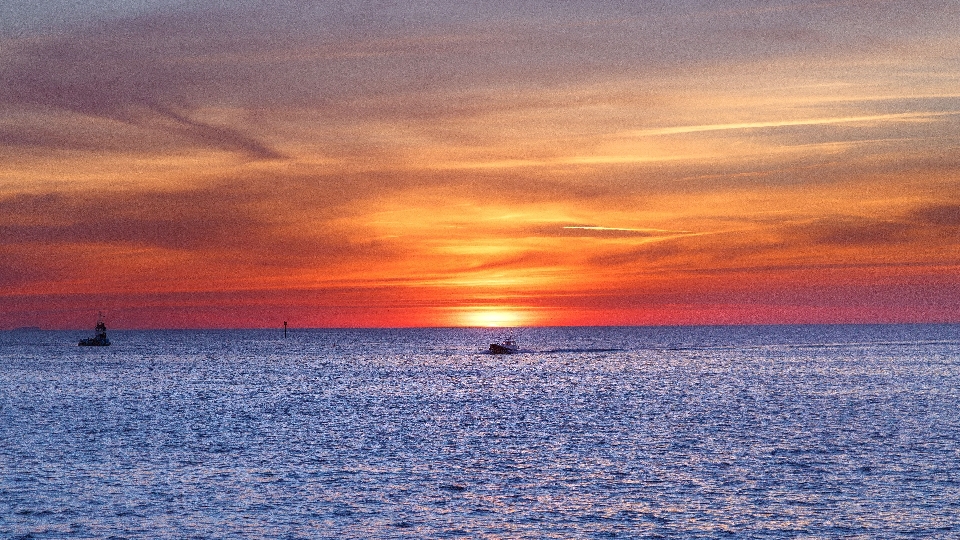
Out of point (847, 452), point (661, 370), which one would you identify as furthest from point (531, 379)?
point (847, 452)

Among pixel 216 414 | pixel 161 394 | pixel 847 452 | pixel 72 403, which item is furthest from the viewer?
pixel 161 394

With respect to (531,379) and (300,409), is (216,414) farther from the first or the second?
(531,379)

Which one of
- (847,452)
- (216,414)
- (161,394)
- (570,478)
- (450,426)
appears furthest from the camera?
(161,394)

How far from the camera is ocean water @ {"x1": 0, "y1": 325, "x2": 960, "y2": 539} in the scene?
4078 cm

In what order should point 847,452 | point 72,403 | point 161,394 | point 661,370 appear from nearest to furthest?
point 847,452
point 72,403
point 161,394
point 661,370

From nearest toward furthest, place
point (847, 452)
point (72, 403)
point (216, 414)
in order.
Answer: point (847, 452) → point (216, 414) → point (72, 403)

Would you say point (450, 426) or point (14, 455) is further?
point (450, 426)

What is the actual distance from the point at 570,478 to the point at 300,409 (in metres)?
50.0

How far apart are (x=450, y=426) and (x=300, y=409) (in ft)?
77.7

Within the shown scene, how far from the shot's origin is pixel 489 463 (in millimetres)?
56562

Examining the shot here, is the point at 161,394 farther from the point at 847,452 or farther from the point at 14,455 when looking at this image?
the point at 847,452

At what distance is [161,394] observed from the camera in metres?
117

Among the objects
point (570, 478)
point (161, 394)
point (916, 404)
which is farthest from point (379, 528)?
point (161, 394)

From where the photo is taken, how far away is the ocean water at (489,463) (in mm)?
40781
